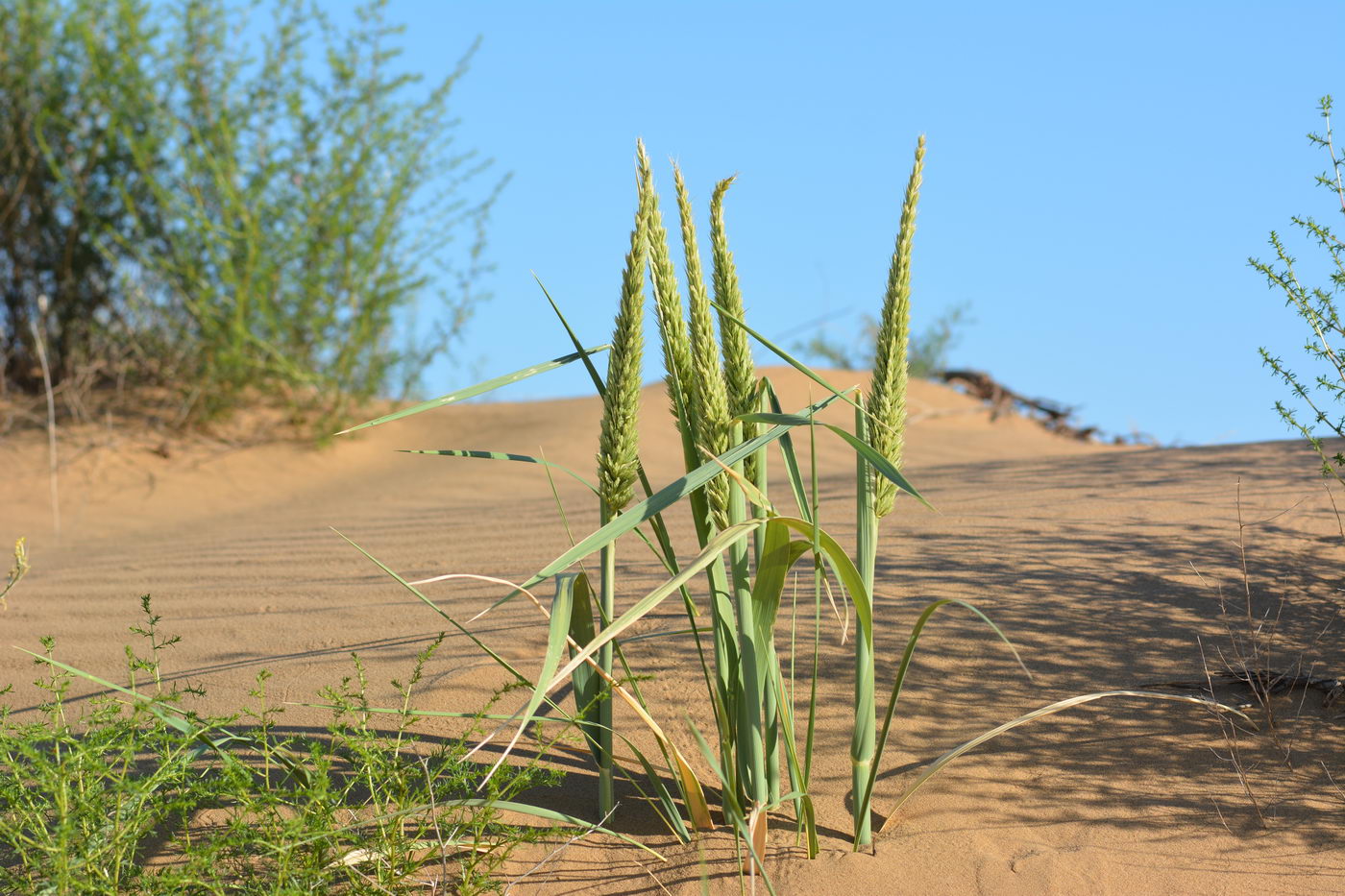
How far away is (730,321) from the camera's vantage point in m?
1.72

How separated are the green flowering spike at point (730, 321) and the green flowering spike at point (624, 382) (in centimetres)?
12

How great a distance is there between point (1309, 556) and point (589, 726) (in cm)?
224

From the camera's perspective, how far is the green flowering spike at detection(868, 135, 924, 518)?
1.71 metres

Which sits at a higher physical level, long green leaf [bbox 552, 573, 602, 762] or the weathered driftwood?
long green leaf [bbox 552, 573, 602, 762]

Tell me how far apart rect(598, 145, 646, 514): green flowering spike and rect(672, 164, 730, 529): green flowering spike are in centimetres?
7

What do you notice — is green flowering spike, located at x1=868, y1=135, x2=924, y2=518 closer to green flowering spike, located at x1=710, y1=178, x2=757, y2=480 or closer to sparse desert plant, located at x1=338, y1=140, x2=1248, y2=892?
sparse desert plant, located at x1=338, y1=140, x2=1248, y2=892

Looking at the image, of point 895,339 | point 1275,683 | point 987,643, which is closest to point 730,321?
point 895,339

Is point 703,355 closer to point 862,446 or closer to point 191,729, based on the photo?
point 862,446

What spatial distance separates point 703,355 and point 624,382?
0.12m

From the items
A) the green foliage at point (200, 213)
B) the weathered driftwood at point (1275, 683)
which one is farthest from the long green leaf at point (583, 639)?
the green foliage at point (200, 213)

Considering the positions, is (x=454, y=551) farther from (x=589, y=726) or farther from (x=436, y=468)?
(x=436, y=468)

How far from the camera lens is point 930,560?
11.2 feet

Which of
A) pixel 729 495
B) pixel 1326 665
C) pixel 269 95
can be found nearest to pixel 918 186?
pixel 729 495

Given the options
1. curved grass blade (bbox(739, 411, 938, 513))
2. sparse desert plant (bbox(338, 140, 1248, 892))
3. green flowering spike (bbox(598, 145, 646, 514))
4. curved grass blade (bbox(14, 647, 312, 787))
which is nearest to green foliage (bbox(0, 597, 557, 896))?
curved grass blade (bbox(14, 647, 312, 787))
